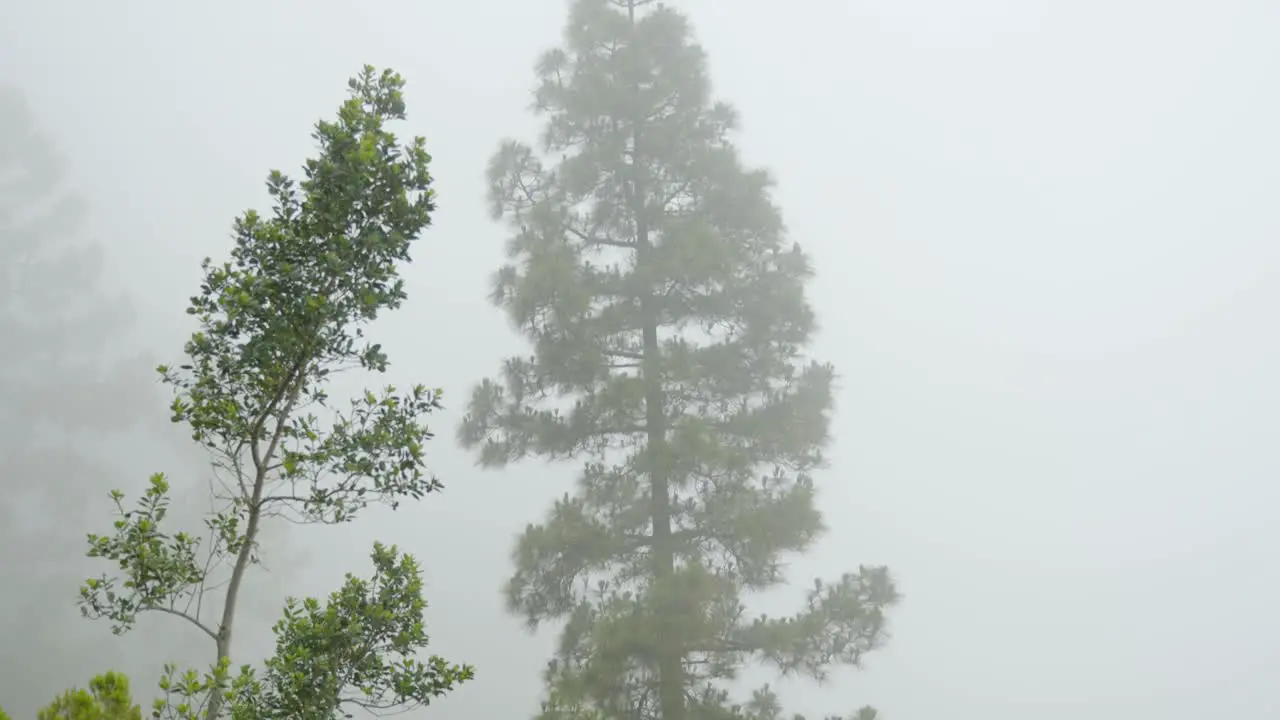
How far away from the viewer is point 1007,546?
284ft

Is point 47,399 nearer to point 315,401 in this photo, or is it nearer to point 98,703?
point 98,703

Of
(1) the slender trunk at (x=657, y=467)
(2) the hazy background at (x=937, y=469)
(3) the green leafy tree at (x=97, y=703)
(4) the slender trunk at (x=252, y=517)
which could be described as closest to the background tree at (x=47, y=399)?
(2) the hazy background at (x=937, y=469)

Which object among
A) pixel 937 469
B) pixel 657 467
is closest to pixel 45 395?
pixel 657 467

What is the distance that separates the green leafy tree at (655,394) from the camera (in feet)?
33.4

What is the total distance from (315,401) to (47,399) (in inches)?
1173

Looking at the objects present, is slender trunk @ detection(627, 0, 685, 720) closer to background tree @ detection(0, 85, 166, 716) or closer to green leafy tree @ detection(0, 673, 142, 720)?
green leafy tree @ detection(0, 673, 142, 720)

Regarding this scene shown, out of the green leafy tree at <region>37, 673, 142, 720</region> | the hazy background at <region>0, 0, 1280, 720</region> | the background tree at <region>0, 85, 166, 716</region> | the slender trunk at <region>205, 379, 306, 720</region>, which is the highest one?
the hazy background at <region>0, 0, 1280, 720</region>

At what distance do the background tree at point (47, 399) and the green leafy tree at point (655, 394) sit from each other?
19482 millimetres

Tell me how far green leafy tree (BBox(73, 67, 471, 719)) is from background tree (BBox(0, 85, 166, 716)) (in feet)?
72.9

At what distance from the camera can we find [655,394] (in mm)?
11156

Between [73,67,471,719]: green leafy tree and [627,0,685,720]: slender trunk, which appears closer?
[73,67,471,719]: green leafy tree

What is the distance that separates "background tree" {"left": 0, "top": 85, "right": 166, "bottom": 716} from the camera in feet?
83.8

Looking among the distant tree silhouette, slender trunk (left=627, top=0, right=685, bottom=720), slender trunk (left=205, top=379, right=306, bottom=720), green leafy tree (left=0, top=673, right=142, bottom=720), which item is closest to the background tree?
the distant tree silhouette

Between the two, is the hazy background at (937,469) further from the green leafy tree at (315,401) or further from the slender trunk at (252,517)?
the slender trunk at (252,517)
